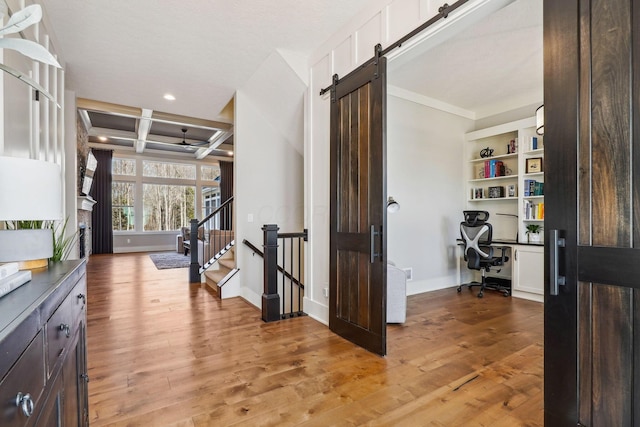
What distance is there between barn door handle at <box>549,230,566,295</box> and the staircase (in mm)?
3890

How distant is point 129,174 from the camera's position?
9734 millimetres

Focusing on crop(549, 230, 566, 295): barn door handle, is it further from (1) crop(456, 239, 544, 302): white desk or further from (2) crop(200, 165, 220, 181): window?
(2) crop(200, 165, 220, 181): window

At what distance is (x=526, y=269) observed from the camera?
435cm

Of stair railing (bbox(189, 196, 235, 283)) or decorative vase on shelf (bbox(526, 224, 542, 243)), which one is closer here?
decorative vase on shelf (bbox(526, 224, 542, 243))

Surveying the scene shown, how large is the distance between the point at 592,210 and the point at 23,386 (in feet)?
6.60

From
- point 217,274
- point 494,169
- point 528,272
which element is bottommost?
point 217,274

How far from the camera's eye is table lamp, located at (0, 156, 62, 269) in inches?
42.8

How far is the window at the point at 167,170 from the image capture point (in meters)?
9.98

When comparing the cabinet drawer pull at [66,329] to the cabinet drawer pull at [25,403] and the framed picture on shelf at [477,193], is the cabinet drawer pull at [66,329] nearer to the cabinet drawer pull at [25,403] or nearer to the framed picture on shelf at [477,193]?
the cabinet drawer pull at [25,403]

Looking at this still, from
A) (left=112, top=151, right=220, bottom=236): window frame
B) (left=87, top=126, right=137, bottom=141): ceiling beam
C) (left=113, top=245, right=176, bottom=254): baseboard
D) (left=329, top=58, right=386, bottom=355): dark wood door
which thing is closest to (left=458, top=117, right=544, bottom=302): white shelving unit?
(left=329, top=58, right=386, bottom=355): dark wood door

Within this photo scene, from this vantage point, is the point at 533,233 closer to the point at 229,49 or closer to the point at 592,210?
the point at 592,210

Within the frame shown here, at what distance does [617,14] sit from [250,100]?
4.09m

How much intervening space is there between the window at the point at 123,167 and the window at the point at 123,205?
1.10 ft

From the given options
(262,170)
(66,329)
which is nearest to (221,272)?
(262,170)
